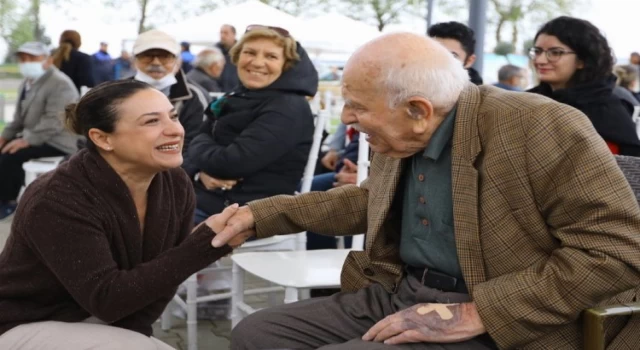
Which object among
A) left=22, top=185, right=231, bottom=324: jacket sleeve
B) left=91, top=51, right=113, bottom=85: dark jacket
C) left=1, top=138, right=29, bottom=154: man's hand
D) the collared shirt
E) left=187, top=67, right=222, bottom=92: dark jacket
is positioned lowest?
left=91, top=51, right=113, bottom=85: dark jacket

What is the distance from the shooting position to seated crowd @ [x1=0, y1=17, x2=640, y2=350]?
1.89 m

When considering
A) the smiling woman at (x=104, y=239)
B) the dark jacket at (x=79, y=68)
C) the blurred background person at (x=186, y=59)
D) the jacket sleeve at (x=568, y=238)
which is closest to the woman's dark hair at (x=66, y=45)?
the dark jacket at (x=79, y=68)

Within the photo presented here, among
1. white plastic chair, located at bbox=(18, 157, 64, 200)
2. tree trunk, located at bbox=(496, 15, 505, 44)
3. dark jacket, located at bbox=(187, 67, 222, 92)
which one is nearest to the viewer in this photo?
white plastic chair, located at bbox=(18, 157, 64, 200)

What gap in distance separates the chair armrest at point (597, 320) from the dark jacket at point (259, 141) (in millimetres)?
2276

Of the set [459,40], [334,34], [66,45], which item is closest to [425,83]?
[459,40]

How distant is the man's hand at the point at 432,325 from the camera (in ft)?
6.45

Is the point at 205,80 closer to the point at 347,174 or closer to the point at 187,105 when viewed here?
the point at 187,105

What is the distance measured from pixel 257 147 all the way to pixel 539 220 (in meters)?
2.16

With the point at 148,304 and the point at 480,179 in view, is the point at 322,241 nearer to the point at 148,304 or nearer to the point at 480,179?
the point at 148,304

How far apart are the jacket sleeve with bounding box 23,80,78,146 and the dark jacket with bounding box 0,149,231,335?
15.5 feet

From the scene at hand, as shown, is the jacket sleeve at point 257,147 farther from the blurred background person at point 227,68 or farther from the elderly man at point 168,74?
the blurred background person at point 227,68

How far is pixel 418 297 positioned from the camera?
7.07ft

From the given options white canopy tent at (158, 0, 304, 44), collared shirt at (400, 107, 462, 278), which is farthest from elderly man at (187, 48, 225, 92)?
collared shirt at (400, 107, 462, 278)

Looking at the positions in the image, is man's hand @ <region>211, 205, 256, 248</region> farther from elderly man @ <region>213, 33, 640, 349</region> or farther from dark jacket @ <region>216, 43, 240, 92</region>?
dark jacket @ <region>216, 43, 240, 92</region>
